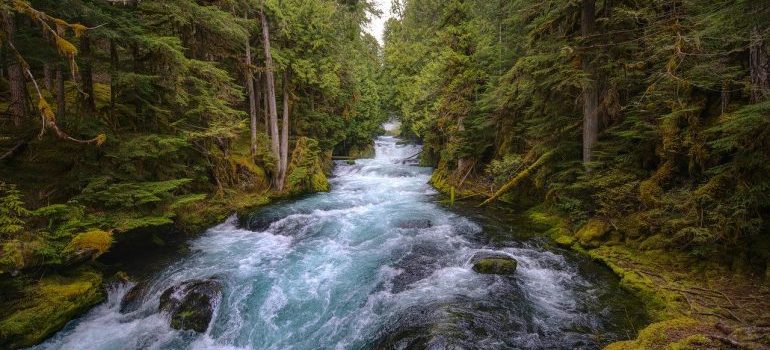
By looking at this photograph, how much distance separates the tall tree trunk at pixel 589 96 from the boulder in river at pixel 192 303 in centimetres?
1004

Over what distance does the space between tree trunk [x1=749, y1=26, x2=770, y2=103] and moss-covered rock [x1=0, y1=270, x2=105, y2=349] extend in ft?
42.2

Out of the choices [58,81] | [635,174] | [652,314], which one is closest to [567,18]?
[635,174]

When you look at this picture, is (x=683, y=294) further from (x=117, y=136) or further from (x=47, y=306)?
(x=117, y=136)

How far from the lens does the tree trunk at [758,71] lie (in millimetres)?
6184

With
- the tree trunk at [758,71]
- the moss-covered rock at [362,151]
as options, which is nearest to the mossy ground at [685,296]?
the tree trunk at [758,71]

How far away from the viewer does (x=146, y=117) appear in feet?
36.7

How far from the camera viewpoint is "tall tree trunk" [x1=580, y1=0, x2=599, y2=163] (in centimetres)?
970

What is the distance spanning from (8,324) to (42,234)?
1.68 meters

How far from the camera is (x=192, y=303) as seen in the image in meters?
7.08

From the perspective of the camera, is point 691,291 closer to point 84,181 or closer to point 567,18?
point 567,18

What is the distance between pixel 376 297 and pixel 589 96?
805 cm

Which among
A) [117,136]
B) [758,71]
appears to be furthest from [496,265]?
[117,136]

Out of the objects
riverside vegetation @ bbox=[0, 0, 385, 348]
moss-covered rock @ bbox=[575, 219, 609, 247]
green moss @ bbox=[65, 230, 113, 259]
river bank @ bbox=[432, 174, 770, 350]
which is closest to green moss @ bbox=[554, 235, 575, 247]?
river bank @ bbox=[432, 174, 770, 350]

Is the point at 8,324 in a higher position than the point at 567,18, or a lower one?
lower
